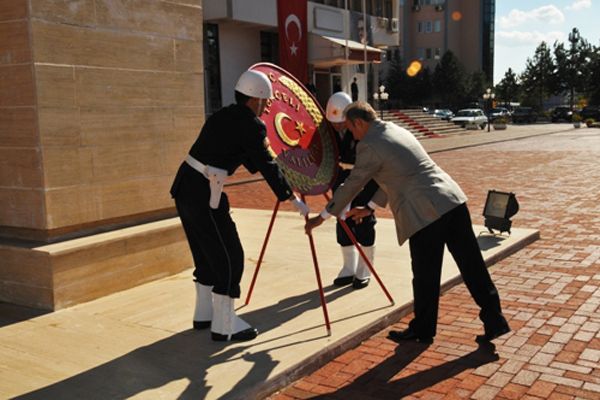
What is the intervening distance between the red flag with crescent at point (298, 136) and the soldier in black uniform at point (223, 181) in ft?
0.80

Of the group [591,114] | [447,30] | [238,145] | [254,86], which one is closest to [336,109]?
[254,86]

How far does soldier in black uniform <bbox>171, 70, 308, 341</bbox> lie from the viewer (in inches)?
170

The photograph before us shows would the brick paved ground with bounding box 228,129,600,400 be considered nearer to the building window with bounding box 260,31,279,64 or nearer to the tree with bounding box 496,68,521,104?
the building window with bounding box 260,31,279,64

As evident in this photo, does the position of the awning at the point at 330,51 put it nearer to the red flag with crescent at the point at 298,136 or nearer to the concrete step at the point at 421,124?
the concrete step at the point at 421,124

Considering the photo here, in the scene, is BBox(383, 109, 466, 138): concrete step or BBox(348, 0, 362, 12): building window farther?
BBox(383, 109, 466, 138): concrete step

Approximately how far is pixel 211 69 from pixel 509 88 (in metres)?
73.2

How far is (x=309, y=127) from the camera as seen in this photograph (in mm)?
5246

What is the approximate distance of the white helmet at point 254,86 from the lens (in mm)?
4387

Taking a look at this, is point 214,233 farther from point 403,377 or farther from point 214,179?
point 403,377

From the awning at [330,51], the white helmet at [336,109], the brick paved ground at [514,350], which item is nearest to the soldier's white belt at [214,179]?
the brick paved ground at [514,350]

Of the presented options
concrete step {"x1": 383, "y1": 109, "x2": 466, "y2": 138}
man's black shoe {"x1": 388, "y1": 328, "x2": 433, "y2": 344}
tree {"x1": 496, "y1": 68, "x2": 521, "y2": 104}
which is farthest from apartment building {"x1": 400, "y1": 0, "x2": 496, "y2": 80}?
man's black shoe {"x1": 388, "y1": 328, "x2": 433, "y2": 344}

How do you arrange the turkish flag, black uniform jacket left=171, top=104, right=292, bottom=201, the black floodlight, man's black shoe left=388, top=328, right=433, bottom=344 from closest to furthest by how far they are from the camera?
1. black uniform jacket left=171, top=104, right=292, bottom=201
2. man's black shoe left=388, top=328, right=433, bottom=344
3. the black floodlight
4. the turkish flag

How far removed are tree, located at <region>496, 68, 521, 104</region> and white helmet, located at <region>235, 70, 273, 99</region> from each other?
93384mm

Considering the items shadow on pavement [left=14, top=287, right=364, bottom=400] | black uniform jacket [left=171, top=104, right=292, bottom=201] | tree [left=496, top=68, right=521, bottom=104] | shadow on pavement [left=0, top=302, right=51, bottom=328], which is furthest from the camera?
tree [left=496, top=68, right=521, bottom=104]
